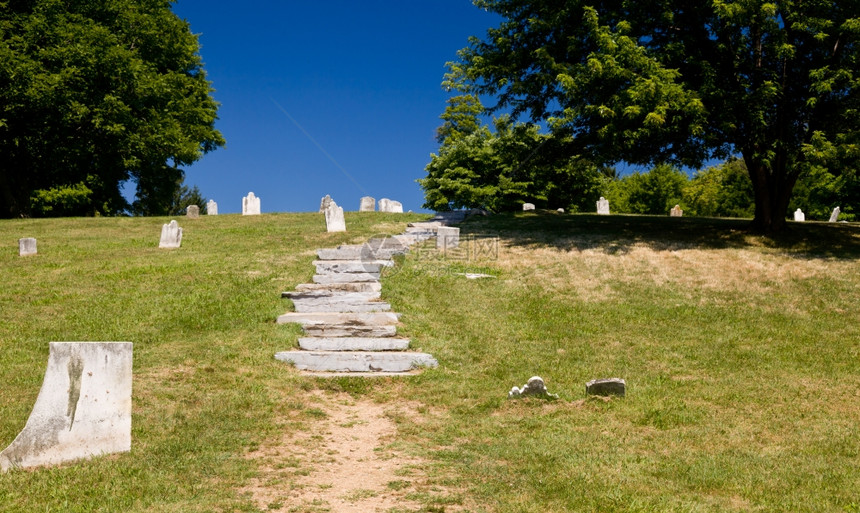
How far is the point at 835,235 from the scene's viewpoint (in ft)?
72.2

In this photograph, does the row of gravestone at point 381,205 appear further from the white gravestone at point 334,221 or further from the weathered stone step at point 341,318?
Answer: the weathered stone step at point 341,318

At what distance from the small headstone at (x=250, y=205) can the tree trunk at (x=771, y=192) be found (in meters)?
24.0

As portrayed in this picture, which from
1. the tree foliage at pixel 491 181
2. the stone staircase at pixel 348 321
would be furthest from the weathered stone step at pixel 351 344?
the tree foliage at pixel 491 181

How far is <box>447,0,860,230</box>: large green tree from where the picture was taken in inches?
707

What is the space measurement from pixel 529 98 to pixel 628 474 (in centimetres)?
1875

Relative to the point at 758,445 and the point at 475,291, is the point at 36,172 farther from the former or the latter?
the point at 758,445

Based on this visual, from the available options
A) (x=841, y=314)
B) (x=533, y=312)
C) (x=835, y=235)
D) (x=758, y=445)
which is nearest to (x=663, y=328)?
(x=533, y=312)

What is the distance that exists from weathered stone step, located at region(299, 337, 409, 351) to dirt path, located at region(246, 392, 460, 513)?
257 centimetres

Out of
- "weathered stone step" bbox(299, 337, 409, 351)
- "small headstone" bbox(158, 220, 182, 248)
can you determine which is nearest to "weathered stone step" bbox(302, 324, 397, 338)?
"weathered stone step" bbox(299, 337, 409, 351)

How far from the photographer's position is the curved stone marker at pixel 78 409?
6.58 m

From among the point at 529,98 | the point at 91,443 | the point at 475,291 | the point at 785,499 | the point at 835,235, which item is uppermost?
the point at 529,98

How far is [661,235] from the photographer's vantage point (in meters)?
22.4

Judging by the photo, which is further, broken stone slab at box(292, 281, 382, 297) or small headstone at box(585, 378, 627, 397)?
broken stone slab at box(292, 281, 382, 297)

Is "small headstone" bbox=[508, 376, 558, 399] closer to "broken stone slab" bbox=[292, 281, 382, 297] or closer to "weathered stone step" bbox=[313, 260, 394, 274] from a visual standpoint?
"broken stone slab" bbox=[292, 281, 382, 297]
